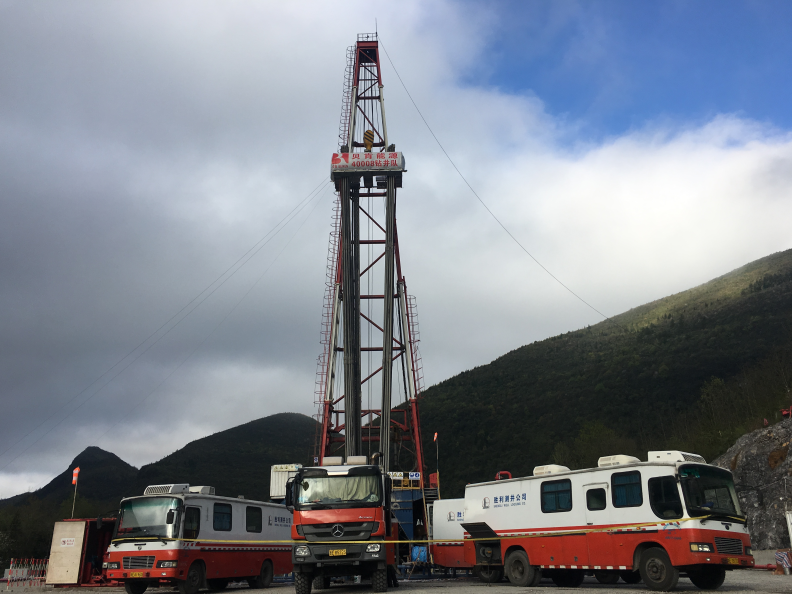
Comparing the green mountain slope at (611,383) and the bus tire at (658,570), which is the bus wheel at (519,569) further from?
the green mountain slope at (611,383)

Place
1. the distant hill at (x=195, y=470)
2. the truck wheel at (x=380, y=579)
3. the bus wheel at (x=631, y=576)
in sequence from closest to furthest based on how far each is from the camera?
the truck wheel at (x=380, y=579), the bus wheel at (x=631, y=576), the distant hill at (x=195, y=470)

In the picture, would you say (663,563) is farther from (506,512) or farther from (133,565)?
(133,565)

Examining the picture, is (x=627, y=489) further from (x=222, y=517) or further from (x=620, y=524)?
(x=222, y=517)

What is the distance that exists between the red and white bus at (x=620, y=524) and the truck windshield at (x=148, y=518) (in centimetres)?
819

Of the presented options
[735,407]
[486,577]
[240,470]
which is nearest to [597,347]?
[735,407]

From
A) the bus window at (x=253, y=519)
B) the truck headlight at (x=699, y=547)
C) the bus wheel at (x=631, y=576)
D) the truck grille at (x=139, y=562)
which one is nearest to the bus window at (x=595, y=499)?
the truck headlight at (x=699, y=547)

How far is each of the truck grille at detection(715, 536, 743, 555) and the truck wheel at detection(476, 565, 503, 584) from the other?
6.45 metres

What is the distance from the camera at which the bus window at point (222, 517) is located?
17.2 meters

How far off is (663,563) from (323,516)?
7160 mm

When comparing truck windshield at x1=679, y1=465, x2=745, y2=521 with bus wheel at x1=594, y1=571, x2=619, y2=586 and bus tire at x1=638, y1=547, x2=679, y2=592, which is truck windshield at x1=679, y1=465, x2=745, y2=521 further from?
bus wheel at x1=594, y1=571, x2=619, y2=586

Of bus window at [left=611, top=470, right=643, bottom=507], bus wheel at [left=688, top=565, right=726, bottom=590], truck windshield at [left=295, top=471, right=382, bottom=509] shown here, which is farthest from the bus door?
truck windshield at [left=295, top=471, right=382, bottom=509]

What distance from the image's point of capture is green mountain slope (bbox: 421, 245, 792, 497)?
192ft

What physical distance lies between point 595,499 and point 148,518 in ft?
34.9

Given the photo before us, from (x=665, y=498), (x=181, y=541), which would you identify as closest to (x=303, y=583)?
(x=181, y=541)
